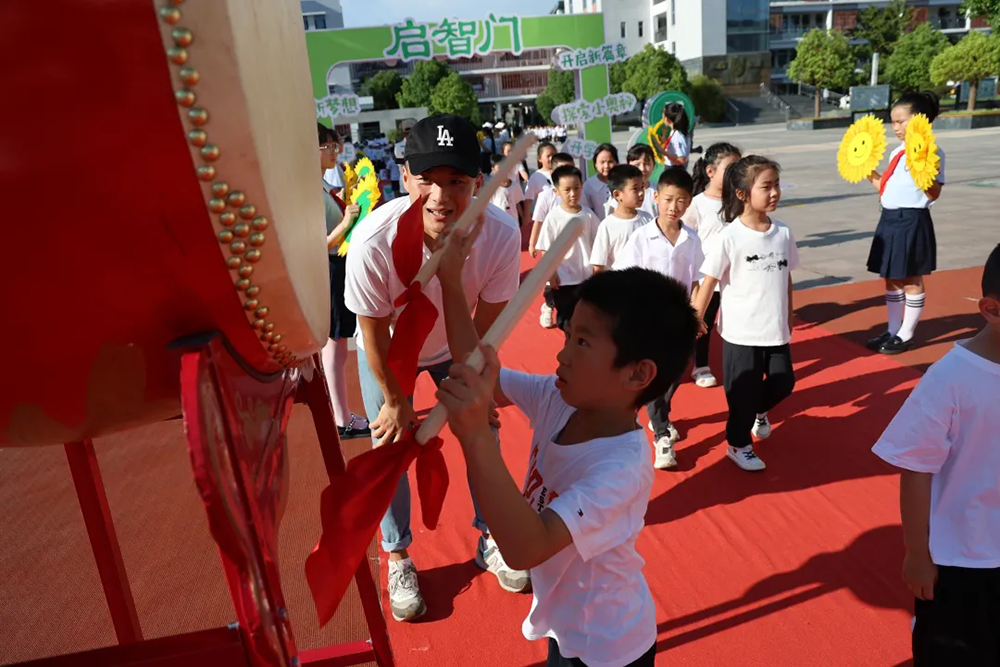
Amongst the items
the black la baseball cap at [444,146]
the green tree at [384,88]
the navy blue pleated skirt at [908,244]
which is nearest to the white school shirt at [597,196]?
the navy blue pleated skirt at [908,244]

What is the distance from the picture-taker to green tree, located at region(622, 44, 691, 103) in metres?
32.2

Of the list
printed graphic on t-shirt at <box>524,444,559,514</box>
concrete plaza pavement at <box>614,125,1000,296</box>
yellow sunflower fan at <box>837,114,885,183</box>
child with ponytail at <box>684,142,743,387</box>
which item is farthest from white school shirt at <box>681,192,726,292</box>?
printed graphic on t-shirt at <box>524,444,559,514</box>

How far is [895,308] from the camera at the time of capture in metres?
4.54

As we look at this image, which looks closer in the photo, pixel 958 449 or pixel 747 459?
pixel 958 449

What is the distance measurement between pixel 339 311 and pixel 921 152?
136 inches

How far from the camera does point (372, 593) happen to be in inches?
64.9

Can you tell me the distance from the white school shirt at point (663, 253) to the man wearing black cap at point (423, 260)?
1.60 metres

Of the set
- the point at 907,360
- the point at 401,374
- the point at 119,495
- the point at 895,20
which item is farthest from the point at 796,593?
the point at 895,20

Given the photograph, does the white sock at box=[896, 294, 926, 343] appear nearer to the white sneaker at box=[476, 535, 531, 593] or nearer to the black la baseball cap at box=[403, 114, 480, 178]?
the white sneaker at box=[476, 535, 531, 593]

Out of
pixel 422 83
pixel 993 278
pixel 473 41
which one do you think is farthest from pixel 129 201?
pixel 422 83

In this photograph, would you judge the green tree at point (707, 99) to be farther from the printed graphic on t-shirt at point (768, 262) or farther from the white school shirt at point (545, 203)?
the printed graphic on t-shirt at point (768, 262)

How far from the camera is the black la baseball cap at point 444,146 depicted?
1694 millimetres

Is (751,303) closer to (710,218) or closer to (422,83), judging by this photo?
(710,218)

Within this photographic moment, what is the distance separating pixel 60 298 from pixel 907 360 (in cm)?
465
